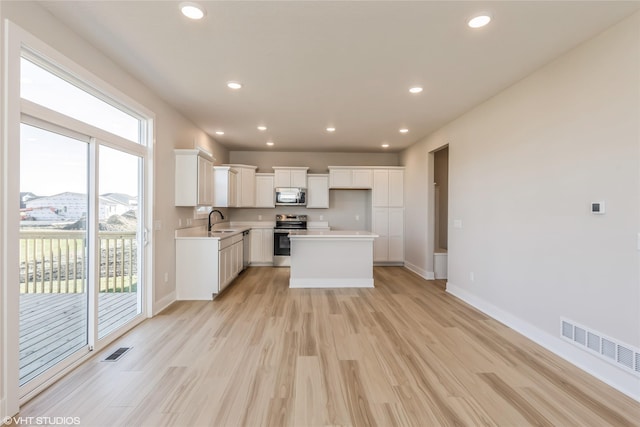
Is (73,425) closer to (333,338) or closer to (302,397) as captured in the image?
(302,397)

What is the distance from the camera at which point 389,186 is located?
6.72 m

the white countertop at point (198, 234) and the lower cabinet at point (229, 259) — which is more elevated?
the white countertop at point (198, 234)

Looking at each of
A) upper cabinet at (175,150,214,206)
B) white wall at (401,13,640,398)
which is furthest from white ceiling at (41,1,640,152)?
upper cabinet at (175,150,214,206)

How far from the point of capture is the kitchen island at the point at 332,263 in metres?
4.88

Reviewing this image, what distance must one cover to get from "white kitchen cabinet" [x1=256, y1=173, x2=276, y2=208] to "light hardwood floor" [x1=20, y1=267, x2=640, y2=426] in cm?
346

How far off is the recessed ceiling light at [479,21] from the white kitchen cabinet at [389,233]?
185 inches

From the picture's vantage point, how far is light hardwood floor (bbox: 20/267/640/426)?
1.82 meters

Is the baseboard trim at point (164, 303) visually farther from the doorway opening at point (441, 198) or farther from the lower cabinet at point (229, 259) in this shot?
the doorway opening at point (441, 198)

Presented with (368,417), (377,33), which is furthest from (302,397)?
(377,33)

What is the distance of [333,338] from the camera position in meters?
2.91

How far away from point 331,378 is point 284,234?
437cm

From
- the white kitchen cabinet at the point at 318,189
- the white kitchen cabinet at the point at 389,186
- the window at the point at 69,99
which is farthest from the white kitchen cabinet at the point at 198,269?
the white kitchen cabinet at the point at 389,186

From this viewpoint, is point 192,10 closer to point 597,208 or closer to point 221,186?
point 597,208

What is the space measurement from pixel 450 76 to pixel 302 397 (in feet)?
10.7
